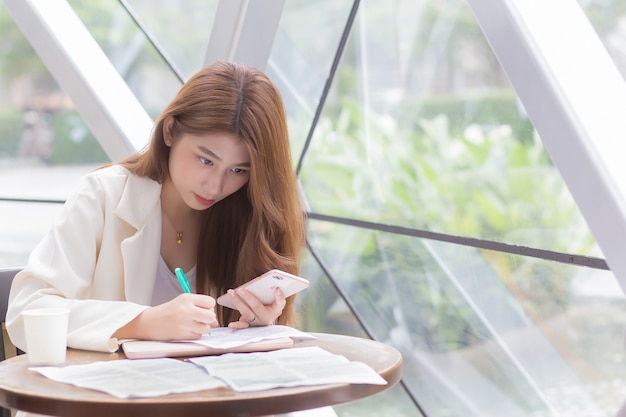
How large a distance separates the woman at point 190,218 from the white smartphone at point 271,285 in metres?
0.02

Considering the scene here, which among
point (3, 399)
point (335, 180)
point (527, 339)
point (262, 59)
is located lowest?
point (527, 339)

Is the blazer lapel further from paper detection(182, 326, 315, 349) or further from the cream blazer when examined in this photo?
paper detection(182, 326, 315, 349)

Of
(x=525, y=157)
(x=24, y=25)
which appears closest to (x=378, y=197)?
(x=525, y=157)

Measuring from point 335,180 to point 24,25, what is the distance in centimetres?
191

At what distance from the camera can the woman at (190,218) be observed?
2.14 metres

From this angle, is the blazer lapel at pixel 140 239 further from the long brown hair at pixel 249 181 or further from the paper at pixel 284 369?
the paper at pixel 284 369

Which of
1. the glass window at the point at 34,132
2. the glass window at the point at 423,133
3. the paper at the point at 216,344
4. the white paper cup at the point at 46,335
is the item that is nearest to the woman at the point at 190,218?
the paper at the point at 216,344

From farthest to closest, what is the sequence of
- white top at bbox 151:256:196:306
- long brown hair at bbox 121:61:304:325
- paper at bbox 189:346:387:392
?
white top at bbox 151:256:196:306, long brown hair at bbox 121:61:304:325, paper at bbox 189:346:387:392

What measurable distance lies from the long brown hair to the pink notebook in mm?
464

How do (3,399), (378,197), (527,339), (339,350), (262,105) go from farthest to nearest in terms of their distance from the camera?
1. (378,197)
2. (527,339)
3. (262,105)
4. (339,350)
5. (3,399)

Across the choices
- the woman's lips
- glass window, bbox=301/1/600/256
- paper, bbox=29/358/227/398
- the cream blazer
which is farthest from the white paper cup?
glass window, bbox=301/1/600/256

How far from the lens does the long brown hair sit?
7.43 ft

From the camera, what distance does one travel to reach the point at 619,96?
91.4 inches

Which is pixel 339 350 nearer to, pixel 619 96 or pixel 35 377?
pixel 35 377
